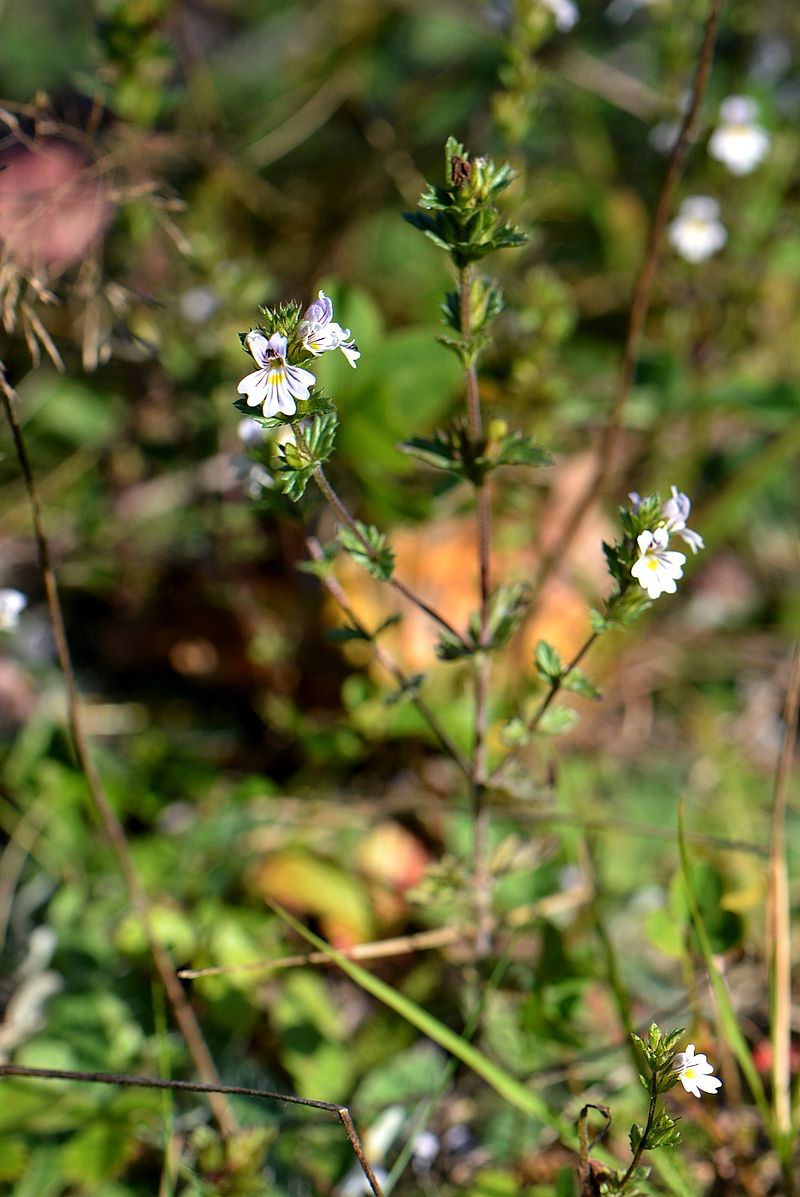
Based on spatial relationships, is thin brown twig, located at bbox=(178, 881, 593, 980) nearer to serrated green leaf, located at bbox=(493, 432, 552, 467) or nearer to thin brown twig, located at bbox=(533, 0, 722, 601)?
thin brown twig, located at bbox=(533, 0, 722, 601)

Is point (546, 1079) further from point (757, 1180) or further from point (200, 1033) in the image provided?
point (200, 1033)

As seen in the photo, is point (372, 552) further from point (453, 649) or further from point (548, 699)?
point (548, 699)

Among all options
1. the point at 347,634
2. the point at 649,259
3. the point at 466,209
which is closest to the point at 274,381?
the point at 466,209

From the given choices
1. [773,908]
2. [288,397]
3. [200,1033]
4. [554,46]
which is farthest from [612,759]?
[554,46]

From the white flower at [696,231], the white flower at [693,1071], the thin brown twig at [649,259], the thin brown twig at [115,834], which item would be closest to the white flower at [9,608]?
the thin brown twig at [115,834]

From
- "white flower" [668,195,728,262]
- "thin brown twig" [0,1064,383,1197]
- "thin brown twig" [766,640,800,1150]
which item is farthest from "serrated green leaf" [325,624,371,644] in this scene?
"white flower" [668,195,728,262]

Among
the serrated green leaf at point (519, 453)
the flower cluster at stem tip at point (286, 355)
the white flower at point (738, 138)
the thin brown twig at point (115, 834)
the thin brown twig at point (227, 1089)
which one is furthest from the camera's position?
the white flower at point (738, 138)

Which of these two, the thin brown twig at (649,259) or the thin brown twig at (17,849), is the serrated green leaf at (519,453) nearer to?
the thin brown twig at (649,259)

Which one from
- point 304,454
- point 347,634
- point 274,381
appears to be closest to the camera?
point 274,381
